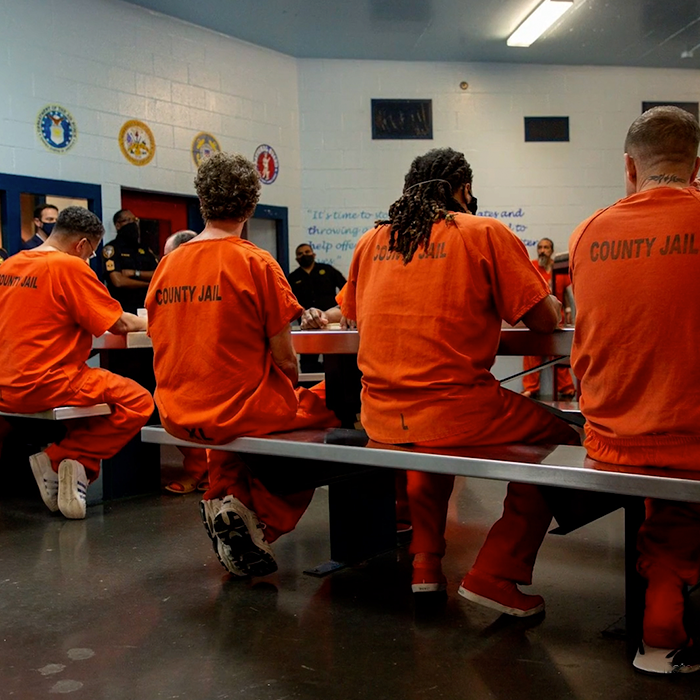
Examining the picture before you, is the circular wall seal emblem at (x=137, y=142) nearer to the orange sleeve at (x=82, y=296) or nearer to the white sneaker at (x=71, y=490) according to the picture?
the orange sleeve at (x=82, y=296)

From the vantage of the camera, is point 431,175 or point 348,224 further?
point 348,224

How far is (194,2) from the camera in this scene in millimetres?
7484

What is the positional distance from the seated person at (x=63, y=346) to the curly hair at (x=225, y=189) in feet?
4.03

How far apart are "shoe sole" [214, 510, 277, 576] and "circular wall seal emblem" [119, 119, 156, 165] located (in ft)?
17.8

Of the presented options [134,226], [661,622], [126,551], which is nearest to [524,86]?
[134,226]

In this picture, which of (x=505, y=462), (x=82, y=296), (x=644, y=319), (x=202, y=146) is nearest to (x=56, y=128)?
(x=202, y=146)

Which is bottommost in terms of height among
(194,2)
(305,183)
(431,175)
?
(431,175)

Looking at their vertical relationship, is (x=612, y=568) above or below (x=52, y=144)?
below

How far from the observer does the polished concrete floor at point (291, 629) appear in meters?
2.02

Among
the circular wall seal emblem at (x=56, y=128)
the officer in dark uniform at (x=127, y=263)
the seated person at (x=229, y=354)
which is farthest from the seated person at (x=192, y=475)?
the circular wall seal emblem at (x=56, y=128)

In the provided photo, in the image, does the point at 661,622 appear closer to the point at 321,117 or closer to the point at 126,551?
the point at 126,551

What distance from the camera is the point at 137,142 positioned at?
24.6 feet

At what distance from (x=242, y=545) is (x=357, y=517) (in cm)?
49

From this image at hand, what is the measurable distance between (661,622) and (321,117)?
7.74m
